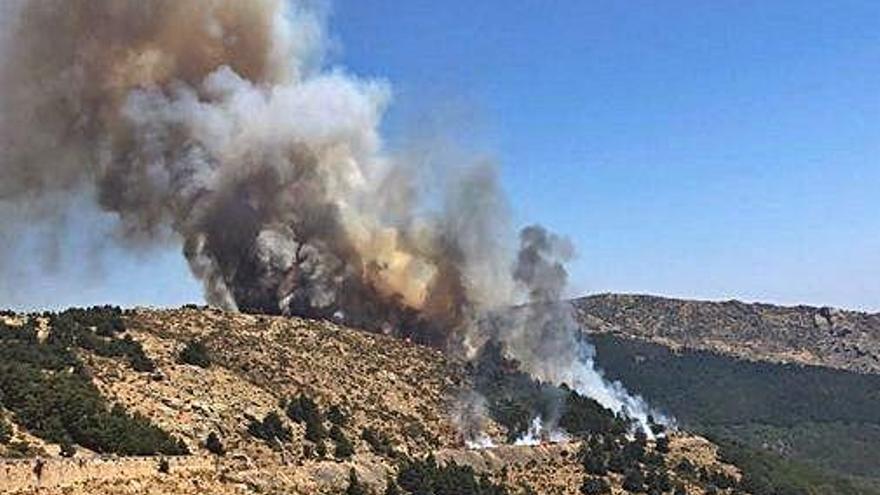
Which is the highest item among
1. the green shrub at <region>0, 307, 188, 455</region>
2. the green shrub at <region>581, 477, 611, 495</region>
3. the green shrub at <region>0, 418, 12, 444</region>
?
the green shrub at <region>0, 307, 188, 455</region>

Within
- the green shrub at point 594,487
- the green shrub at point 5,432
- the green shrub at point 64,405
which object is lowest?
the green shrub at point 594,487

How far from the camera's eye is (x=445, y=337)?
376ft

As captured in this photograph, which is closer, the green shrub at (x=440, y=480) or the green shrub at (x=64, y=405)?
the green shrub at (x=64, y=405)

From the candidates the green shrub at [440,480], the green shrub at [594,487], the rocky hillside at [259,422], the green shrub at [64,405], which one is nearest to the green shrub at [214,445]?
the rocky hillside at [259,422]

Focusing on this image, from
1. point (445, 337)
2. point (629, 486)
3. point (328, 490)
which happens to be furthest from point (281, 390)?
point (445, 337)

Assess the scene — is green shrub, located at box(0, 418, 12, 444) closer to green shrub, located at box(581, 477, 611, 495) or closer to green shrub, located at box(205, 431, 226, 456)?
green shrub, located at box(205, 431, 226, 456)

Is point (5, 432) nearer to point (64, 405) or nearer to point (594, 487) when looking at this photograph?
point (64, 405)

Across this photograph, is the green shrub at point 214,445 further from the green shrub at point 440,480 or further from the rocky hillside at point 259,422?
the green shrub at point 440,480

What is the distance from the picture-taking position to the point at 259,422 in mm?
71875

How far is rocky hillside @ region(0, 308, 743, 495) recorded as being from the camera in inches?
2136

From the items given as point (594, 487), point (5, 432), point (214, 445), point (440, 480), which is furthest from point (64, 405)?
point (594, 487)

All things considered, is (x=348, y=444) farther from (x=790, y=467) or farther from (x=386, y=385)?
(x=790, y=467)

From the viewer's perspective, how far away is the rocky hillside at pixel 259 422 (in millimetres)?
54250

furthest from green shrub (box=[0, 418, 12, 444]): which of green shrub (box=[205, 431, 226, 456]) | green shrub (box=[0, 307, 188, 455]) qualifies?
green shrub (box=[205, 431, 226, 456])
